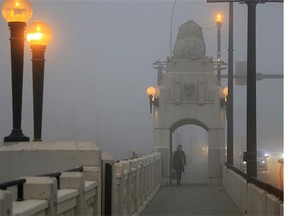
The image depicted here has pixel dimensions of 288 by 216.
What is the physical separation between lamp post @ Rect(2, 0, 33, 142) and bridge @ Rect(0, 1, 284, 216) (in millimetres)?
1176

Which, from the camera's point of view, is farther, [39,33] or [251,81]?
[251,81]

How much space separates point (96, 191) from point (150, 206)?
1363cm

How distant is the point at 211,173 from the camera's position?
39031 millimetres

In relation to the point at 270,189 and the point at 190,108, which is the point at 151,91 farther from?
→ the point at 270,189

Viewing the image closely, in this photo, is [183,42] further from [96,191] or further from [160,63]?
[96,191]

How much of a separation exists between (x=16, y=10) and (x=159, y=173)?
72.5 ft

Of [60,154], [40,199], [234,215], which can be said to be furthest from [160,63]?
[40,199]

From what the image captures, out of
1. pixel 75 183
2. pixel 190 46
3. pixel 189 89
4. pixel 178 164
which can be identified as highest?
pixel 190 46

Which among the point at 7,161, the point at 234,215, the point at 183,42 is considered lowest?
the point at 234,215

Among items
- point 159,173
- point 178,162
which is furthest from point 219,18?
point 159,173

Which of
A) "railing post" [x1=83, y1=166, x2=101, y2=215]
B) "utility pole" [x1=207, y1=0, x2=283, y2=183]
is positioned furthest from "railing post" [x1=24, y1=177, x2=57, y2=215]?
"utility pole" [x1=207, y1=0, x2=283, y2=183]

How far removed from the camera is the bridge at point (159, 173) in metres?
8.55

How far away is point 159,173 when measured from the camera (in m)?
36.6

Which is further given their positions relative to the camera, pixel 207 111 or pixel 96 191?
pixel 207 111
